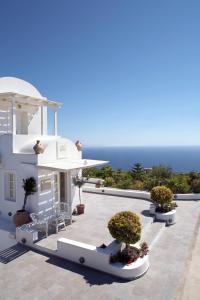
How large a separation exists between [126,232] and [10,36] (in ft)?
56.8

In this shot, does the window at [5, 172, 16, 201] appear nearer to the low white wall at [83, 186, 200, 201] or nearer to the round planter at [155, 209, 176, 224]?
the round planter at [155, 209, 176, 224]

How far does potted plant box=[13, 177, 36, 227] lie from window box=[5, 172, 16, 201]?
65.2 inches

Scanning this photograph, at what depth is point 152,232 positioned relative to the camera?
49.4ft

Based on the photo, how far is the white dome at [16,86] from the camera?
19.6m

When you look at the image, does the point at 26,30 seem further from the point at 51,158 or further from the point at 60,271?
the point at 60,271

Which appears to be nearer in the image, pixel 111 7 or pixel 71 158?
pixel 111 7

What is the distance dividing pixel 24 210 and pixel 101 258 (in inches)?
259

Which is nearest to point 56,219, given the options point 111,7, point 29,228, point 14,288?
point 29,228

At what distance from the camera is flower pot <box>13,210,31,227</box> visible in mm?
14977

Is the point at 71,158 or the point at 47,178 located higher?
the point at 71,158

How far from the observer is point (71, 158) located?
18.3m

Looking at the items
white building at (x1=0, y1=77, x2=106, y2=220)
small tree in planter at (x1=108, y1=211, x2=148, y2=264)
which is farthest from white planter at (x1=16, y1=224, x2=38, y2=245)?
small tree in planter at (x1=108, y1=211, x2=148, y2=264)

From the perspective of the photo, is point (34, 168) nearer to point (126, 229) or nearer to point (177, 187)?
point (126, 229)

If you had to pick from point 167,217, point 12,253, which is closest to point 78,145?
point 167,217
